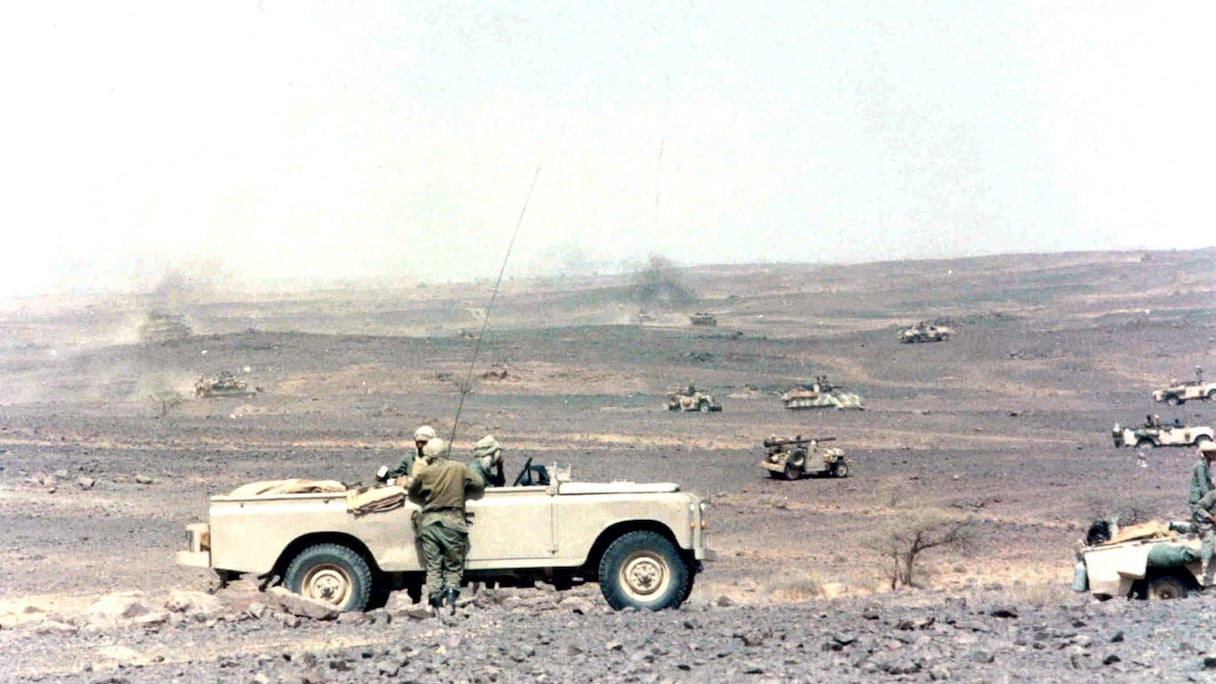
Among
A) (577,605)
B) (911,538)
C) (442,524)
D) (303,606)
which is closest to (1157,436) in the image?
(911,538)

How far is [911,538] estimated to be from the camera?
2270 centimetres

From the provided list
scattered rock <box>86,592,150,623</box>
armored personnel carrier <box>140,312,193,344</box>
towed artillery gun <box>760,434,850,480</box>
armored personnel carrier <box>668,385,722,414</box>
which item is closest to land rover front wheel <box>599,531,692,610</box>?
scattered rock <box>86,592,150,623</box>

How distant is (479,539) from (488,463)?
2.38ft

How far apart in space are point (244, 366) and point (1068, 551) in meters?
48.7

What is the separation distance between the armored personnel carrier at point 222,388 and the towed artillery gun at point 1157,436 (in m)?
30.1

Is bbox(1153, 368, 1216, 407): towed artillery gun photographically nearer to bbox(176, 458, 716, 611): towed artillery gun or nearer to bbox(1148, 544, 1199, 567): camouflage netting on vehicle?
bbox(1148, 544, 1199, 567): camouflage netting on vehicle

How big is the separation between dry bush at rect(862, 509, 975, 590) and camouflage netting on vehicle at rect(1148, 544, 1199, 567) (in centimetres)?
626

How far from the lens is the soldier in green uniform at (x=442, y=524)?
1255 centimetres

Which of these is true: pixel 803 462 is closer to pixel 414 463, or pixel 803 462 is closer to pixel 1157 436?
pixel 1157 436

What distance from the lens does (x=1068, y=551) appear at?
2316 cm

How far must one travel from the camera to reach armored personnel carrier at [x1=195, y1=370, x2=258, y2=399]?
176 feet

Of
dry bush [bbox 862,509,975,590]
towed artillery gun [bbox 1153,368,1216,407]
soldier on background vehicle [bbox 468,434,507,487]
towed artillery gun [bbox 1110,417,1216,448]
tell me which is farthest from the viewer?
towed artillery gun [bbox 1153,368,1216,407]

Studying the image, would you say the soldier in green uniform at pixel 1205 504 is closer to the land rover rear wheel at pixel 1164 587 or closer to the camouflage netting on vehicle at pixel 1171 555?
the camouflage netting on vehicle at pixel 1171 555

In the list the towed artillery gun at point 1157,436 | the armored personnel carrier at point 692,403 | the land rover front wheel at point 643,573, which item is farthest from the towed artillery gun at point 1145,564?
the armored personnel carrier at point 692,403
